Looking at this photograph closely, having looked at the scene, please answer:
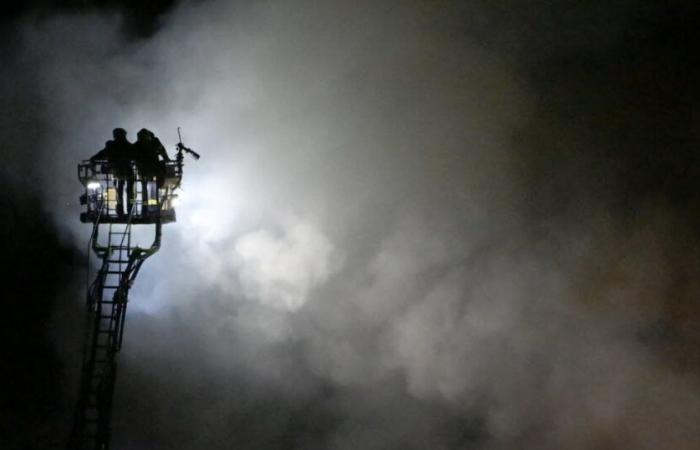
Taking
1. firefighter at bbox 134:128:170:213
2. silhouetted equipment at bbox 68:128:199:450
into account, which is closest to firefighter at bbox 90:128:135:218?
silhouetted equipment at bbox 68:128:199:450

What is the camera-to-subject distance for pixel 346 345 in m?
12.0

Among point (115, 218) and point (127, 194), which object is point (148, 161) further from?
point (115, 218)

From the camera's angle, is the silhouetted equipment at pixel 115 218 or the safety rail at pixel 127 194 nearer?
the silhouetted equipment at pixel 115 218

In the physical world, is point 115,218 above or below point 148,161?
below

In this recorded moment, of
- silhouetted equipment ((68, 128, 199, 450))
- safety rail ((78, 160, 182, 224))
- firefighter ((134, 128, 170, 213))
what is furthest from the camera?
safety rail ((78, 160, 182, 224))

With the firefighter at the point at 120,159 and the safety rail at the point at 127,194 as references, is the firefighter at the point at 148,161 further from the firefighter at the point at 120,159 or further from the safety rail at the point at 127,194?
the firefighter at the point at 120,159

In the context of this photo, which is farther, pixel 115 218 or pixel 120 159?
pixel 115 218

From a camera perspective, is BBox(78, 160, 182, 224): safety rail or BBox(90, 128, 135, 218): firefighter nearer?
BBox(90, 128, 135, 218): firefighter

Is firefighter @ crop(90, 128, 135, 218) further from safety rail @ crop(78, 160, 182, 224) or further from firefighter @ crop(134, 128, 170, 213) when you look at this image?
firefighter @ crop(134, 128, 170, 213)

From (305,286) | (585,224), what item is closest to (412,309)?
(305,286)

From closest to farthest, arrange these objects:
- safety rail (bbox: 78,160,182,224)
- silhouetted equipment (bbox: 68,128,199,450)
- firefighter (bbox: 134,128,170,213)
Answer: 1. silhouetted equipment (bbox: 68,128,199,450)
2. firefighter (bbox: 134,128,170,213)
3. safety rail (bbox: 78,160,182,224)

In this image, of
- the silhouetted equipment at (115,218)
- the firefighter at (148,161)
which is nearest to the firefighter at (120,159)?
the silhouetted equipment at (115,218)

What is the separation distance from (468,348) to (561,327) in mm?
1804

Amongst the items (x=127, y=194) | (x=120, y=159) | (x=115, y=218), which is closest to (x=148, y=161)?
(x=120, y=159)
